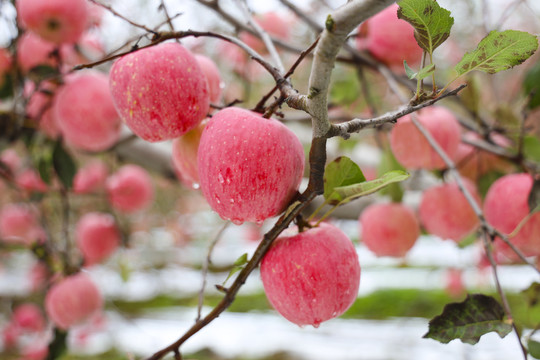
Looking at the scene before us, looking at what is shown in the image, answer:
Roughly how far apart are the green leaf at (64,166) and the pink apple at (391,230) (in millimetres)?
503

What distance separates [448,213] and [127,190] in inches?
30.2

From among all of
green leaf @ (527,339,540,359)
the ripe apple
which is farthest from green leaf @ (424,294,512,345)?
the ripe apple

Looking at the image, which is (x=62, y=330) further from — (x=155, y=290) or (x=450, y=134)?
(x=155, y=290)

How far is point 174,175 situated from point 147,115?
2.15 feet

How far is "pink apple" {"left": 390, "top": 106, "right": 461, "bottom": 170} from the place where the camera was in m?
0.55

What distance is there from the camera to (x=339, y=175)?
338 millimetres

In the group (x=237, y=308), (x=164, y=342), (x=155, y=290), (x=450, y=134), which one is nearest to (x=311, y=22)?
(x=450, y=134)

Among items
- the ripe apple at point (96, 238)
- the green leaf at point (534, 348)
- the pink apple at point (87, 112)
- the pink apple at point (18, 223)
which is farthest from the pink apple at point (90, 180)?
the green leaf at point (534, 348)

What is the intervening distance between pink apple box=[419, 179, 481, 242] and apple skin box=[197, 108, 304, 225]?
0.37 metres

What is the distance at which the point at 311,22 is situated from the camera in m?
0.68

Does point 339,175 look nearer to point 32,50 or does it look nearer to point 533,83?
point 533,83

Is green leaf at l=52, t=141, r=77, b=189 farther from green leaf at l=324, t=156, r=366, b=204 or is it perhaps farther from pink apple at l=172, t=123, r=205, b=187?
green leaf at l=324, t=156, r=366, b=204

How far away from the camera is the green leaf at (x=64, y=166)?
0.74 meters

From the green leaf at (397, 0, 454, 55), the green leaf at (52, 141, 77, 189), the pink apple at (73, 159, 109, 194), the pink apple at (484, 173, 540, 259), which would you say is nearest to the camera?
the green leaf at (397, 0, 454, 55)
